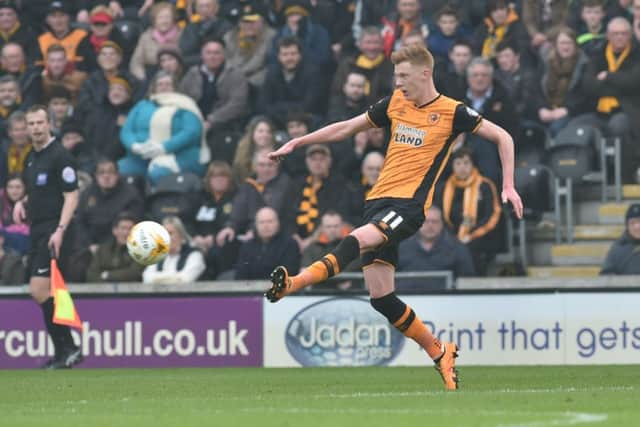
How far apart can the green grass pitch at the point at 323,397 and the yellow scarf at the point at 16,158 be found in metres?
4.93

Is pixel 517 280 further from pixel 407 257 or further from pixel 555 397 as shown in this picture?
pixel 555 397

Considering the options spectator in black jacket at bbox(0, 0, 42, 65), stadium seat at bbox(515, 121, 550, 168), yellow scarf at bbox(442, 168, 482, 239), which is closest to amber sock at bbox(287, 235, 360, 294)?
yellow scarf at bbox(442, 168, 482, 239)

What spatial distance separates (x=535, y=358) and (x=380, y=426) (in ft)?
25.4

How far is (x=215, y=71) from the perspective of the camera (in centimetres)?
2122

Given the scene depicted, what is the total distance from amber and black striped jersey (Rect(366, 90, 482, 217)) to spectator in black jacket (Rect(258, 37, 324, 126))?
8139mm

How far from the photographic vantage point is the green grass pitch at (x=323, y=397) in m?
9.72

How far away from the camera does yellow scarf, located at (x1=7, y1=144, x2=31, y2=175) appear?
20.8m

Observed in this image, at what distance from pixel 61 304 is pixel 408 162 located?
5071mm

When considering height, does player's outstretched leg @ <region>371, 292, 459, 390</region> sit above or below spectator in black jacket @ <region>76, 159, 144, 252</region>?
below

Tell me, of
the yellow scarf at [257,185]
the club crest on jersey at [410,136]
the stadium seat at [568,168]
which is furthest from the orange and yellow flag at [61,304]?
the stadium seat at [568,168]

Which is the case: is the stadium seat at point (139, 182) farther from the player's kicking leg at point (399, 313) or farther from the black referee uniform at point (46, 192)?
the player's kicking leg at point (399, 313)

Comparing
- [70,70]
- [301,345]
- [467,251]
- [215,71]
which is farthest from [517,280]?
[70,70]

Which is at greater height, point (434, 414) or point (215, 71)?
point (215, 71)

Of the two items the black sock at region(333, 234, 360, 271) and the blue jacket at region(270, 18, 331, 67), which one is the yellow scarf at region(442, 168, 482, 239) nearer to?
the blue jacket at region(270, 18, 331, 67)
